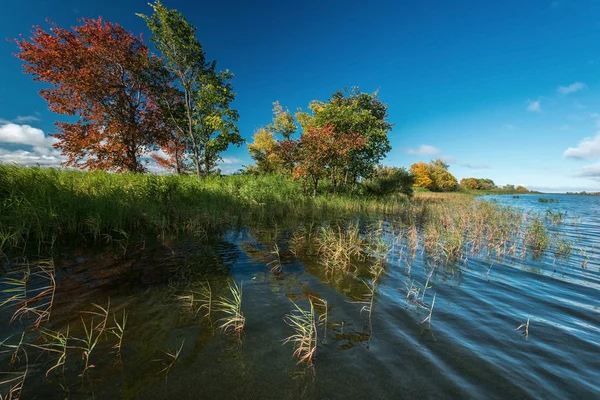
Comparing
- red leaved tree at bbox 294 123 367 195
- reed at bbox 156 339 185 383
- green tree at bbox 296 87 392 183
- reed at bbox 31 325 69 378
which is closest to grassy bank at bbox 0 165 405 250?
reed at bbox 31 325 69 378

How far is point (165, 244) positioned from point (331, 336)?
17.9 ft

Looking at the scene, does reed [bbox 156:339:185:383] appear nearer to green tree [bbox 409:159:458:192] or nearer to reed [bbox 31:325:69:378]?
reed [bbox 31:325:69:378]

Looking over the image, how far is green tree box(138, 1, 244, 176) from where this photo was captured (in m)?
18.6

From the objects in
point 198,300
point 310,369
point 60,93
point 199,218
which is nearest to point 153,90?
point 60,93

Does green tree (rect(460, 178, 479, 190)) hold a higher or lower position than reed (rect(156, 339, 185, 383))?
higher

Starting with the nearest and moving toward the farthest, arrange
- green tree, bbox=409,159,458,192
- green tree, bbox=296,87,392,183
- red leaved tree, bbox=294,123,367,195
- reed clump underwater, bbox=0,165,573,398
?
reed clump underwater, bbox=0,165,573,398, red leaved tree, bbox=294,123,367,195, green tree, bbox=296,87,392,183, green tree, bbox=409,159,458,192

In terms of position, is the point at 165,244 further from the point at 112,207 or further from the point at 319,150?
the point at 319,150

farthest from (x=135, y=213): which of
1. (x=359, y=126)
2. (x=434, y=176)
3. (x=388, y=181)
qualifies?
(x=434, y=176)

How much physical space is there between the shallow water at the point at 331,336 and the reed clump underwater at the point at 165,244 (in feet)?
0.23

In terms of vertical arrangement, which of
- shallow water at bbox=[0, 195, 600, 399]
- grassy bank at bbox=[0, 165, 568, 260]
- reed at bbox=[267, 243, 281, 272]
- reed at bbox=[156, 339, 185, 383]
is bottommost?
reed at bbox=[156, 339, 185, 383]

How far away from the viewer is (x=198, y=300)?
11.9ft

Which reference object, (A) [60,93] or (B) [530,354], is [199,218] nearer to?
(B) [530,354]

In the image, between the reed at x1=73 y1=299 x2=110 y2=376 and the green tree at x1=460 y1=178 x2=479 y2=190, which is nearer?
the reed at x1=73 y1=299 x2=110 y2=376

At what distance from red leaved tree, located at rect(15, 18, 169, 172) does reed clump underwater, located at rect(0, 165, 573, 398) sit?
11364mm
